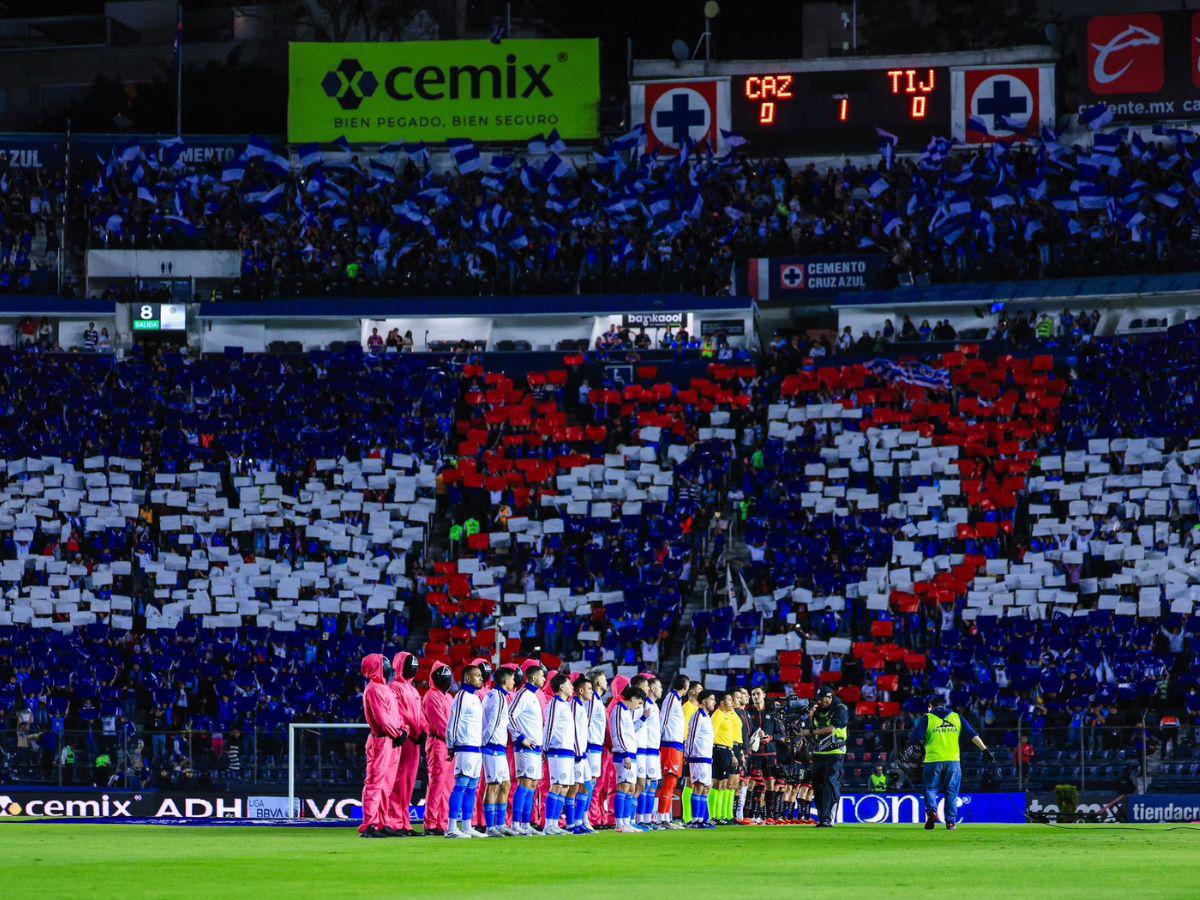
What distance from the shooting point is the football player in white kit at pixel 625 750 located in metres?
28.7

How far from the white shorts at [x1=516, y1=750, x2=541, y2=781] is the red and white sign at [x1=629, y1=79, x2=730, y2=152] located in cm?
3373

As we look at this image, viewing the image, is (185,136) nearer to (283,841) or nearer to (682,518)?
(682,518)

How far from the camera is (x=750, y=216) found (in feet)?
183

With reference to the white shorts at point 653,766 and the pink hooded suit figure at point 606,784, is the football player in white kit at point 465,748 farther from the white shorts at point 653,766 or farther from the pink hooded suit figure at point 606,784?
the white shorts at point 653,766

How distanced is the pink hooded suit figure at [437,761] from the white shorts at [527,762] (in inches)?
37.9

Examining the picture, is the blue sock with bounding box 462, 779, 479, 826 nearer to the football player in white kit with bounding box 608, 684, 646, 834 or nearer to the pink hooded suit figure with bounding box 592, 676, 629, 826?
the football player in white kit with bounding box 608, 684, 646, 834

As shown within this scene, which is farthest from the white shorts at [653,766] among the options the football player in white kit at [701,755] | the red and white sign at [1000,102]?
the red and white sign at [1000,102]

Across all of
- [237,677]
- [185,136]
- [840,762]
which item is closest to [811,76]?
[185,136]

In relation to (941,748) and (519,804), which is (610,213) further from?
(519,804)

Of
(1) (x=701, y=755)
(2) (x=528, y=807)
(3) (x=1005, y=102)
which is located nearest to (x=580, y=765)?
(2) (x=528, y=807)

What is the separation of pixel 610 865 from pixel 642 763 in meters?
9.67

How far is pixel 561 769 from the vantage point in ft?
87.9

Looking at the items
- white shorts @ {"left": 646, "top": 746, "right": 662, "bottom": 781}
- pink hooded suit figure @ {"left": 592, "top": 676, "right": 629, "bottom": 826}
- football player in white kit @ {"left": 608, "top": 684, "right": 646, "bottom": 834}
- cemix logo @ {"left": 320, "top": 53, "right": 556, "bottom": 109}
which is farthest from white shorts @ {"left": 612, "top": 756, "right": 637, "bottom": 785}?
cemix logo @ {"left": 320, "top": 53, "right": 556, "bottom": 109}

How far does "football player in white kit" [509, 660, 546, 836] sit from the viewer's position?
1021 inches
